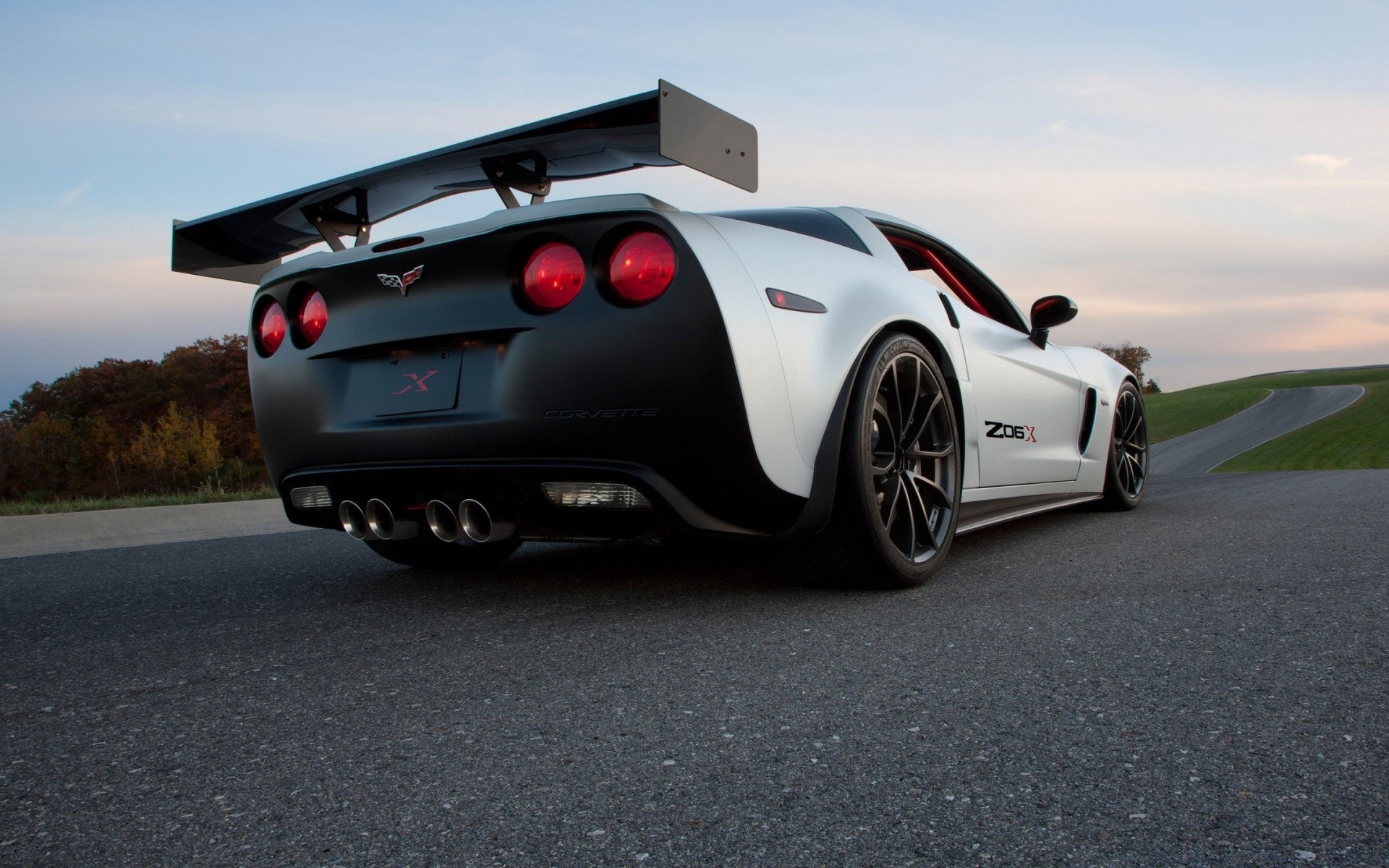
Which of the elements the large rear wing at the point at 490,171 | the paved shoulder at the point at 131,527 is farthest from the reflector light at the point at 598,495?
the paved shoulder at the point at 131,527

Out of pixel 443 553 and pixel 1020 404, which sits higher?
pixel 1020 404

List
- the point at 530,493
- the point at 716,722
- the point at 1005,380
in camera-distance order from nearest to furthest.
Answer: the point at 716,722
the point at 530,493
the point at 1005,380

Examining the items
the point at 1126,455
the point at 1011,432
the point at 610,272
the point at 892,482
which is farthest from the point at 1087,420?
the point at 610,272

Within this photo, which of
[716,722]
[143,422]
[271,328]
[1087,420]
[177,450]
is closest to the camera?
[716,722]

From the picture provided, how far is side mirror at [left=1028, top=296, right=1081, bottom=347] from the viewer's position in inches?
179

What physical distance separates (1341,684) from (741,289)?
1.60 m

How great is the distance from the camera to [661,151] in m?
2.43

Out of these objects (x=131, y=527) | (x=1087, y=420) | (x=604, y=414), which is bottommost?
(x=131, y=527)

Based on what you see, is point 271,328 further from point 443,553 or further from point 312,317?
point 443,553

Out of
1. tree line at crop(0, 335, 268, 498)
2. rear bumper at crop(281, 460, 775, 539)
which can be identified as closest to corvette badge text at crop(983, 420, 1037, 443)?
rear bumper at crop(281, 460, 775, 539)

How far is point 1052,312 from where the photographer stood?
15.0 feet

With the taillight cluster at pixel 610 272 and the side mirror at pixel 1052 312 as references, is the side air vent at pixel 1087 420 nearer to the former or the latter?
the side mirror at pixel 1052 312

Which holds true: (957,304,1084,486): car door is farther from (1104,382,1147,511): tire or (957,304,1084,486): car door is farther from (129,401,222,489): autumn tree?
(129,401,222,489): autumn tree

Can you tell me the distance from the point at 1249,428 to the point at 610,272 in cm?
6266
